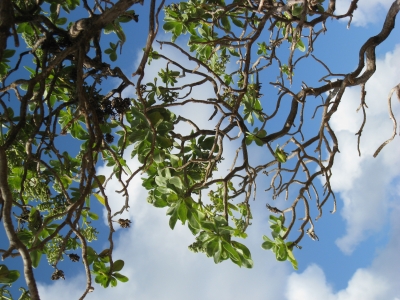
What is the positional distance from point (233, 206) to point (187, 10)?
3.31ft

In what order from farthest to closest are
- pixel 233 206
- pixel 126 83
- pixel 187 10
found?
pixel 187 10 < pixel 233 206 < pixel 126 83

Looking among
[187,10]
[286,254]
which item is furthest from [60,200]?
[187,10]

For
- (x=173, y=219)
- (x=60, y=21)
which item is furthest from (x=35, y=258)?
(x=60, y=21)

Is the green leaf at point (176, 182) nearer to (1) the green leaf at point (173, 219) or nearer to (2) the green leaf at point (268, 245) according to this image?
(1) the green leaf at point (173, 219)

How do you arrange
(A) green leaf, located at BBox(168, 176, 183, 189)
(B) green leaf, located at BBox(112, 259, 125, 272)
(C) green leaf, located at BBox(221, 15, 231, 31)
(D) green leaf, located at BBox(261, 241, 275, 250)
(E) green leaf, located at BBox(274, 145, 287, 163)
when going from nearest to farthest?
(A) green leaf, located at BBox(168, 176, 183, 189) < (B) green leaf, located at BBox(112, 259, 125, 272) < (D) green leaf, located at BBox(261, 241, 275, 250) < (E) green leaf, located at BBox(274, 145, 287, 163) < (C) green leaf, located at BBox(221, 15, 231, 31)

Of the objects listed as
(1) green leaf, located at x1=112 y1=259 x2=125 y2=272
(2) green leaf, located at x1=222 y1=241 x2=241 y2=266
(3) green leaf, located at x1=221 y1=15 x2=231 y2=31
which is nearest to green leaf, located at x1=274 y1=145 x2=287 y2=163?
(2) green leaf, located at x1=222 y1=241 x2=241 y2=266

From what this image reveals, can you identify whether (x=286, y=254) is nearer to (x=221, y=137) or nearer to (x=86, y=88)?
(x=221, y=137)

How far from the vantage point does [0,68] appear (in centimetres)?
165

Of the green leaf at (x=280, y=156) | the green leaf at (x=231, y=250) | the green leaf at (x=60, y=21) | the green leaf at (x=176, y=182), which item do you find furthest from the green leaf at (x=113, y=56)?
the green leaf at (x=231, y=250)

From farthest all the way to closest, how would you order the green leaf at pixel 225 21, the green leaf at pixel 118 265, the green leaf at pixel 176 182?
1. the green leaf at pixel 225 21
2. the green leaf at pixel 118 265
3. the green leaf at pixel 176 182

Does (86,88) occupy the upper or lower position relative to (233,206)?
upper

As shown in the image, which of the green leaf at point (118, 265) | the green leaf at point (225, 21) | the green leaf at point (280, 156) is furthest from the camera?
the green leaf at point (225, 21)

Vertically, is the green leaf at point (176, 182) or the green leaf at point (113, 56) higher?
the green leaf at point (113, 56)

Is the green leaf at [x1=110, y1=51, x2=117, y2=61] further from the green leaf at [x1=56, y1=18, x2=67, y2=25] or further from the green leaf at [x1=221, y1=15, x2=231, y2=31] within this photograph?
the green leaf at [x1=221, y1=15, x2=231, y2=31]
